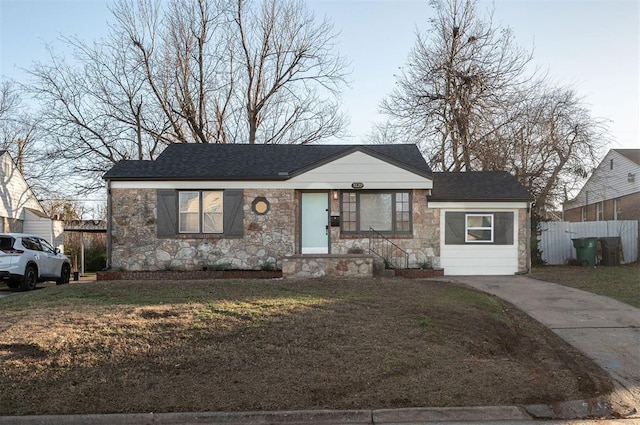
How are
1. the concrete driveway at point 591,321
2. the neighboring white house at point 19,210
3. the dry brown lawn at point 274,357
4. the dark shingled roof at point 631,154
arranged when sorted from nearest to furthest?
the dry brown lawn at point 274,357 < the concrete driveway at point 591,321 < the neighboring white house at point 19,210 < the dark shingled roof at point 631,154

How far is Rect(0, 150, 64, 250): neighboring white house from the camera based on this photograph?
78.3 feet

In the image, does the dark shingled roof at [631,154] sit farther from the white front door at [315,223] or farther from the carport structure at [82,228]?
the carport structure at [82,228]

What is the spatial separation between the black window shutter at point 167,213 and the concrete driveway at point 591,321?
845cm

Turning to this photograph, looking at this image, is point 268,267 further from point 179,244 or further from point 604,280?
point 604,280

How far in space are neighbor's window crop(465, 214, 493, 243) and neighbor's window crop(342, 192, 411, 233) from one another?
6.19 feet

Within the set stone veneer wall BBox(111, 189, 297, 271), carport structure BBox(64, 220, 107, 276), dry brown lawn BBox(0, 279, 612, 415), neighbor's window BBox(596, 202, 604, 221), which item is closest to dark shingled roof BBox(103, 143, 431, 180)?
stone veneer wall BBox(111, 189, 297, 271)

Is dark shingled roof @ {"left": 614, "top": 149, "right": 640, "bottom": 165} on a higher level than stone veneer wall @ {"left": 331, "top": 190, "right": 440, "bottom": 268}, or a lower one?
higher

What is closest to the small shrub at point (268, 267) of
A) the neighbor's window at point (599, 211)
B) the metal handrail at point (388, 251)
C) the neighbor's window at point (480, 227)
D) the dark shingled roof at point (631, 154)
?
the metal handrail at point (388, 251)

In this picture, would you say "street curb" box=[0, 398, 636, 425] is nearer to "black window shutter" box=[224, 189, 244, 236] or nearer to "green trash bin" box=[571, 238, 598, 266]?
"black window shutter" box=[224, 189, 244, 236]

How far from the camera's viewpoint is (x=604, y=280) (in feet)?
46.6

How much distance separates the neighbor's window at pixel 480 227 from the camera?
15844mm

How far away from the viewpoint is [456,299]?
9.95 metres

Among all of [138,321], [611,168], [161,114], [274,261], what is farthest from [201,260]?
[611,168]

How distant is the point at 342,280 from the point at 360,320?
435 cm
